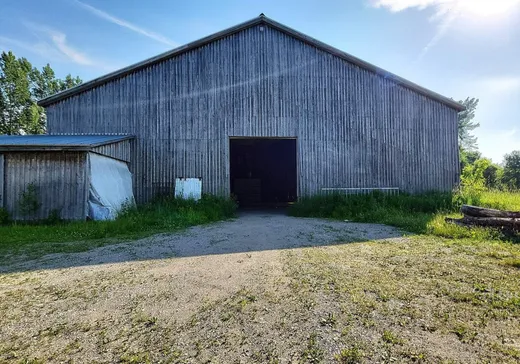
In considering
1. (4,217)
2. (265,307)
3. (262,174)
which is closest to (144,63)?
(4,217)

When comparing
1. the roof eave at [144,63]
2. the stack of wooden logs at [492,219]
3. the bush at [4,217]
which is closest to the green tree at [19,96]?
the roof eave at [144,63]

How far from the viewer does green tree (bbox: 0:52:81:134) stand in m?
30.0

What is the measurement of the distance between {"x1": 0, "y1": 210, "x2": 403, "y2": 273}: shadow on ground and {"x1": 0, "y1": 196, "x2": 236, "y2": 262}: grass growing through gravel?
67 centimetres

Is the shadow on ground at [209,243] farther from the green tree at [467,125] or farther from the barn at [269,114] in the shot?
the green tree at [467,125]

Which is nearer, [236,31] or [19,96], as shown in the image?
[236,31]

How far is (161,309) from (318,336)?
1529mm

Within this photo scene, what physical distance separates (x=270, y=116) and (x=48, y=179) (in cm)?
844

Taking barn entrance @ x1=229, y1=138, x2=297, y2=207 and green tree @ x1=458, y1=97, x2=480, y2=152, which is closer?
barn entrance @ x1=229, y1=138, x2=297, y2=207

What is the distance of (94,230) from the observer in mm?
6824

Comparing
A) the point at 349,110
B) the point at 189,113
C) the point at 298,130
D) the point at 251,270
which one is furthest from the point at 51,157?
the point at 349,110

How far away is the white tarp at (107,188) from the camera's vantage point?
8.63m

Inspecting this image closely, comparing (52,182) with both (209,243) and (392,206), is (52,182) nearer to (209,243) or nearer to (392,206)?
(209,243)

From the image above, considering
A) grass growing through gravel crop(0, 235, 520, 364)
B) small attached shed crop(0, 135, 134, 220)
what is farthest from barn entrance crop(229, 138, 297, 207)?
grass growing through gravel crop(0, 235, 520, 364)

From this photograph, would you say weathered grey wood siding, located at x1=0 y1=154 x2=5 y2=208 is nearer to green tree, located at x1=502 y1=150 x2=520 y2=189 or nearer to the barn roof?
the barn roof
